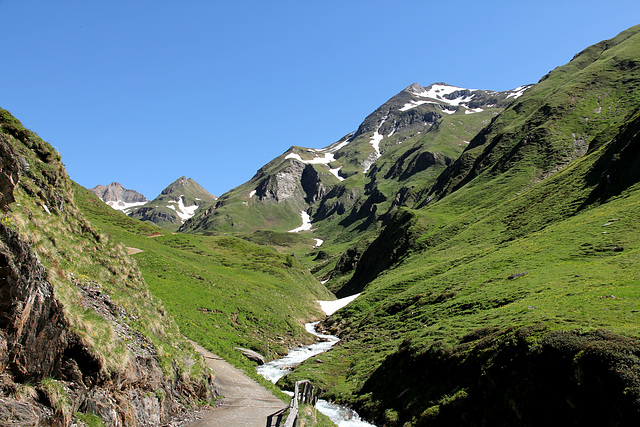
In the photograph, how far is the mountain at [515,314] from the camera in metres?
15.9

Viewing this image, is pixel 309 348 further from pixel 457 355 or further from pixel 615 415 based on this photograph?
pixel 615 415

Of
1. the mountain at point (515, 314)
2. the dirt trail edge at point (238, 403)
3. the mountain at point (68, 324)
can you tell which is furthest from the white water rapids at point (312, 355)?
the mountain at point (68, 324)

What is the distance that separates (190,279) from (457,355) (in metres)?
42.1

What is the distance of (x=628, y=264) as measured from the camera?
33625 mm

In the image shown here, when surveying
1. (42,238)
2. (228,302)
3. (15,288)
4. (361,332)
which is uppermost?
(42,238)

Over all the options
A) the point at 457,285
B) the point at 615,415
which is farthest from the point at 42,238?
the point at 457,285

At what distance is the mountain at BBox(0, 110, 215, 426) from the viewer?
30.1 ft

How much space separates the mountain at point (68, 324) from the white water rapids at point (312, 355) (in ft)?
35.8

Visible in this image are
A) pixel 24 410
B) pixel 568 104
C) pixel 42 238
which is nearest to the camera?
pixel 24 410

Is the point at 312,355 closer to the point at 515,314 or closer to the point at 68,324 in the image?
the point at 515,314

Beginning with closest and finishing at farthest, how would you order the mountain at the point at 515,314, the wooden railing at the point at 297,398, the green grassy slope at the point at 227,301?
the wooden railing at the point at 297,398
the mountain at the point at 515,314
the green grassy slope at the point at 227,301

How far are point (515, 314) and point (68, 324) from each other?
30023 millimetres

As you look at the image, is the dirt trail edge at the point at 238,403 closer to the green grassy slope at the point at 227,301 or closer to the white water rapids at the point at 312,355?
the green grassy slope at the point at 227,301

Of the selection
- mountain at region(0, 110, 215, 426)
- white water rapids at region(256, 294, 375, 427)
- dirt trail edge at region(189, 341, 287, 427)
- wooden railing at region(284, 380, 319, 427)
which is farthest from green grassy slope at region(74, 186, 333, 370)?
wooden railing at region(284, 380, 319, 427)
